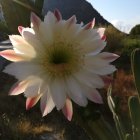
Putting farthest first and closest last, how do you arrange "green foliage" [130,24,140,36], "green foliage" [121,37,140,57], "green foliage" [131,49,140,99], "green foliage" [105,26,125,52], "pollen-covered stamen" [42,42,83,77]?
"green foliage" [130,24,140,36] < "green foliage" [105,26,125,52] < "green foliage" [121,37,140,57] < "green foliage" [131,49,140,99] < "pollen-covered stamen" [42,42,83,77]

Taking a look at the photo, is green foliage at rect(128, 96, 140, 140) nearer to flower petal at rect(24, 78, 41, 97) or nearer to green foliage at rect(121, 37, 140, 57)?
flower petal at rect(24, 78, 41, 97)

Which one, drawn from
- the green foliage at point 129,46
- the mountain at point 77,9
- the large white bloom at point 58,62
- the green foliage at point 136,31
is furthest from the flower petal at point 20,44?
the mountain at point 77,9

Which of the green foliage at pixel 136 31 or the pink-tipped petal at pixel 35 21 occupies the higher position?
the pink-tipped petal at pixel 35 21

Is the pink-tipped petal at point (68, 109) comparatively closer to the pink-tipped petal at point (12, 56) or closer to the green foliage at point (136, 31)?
the pink-tipped petal at point (12, 56)

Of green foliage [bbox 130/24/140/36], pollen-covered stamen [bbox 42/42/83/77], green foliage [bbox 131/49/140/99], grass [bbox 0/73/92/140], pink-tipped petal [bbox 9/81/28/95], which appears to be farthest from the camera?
green foliage [bbox 130/24/140/36]

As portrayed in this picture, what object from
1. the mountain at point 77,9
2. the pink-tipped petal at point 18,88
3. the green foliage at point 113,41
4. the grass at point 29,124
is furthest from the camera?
the mountain at point 77,9

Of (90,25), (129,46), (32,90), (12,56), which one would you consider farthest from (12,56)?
(129,46)

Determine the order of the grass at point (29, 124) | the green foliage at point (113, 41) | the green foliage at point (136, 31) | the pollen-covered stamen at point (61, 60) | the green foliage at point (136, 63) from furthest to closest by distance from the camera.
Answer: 1. the green foliage at point (136, 31)
2. the green foliage at point (113, 41)
3. the grass at point (29, 124)
4. the green foliage at point (136, 63)
5. the pollen-covered stamen at point (61, 60)

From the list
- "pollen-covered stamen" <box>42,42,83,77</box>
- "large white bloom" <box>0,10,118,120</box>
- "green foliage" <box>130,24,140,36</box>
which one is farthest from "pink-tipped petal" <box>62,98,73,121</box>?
"green foliage" <box>130,24,140,36</box>
